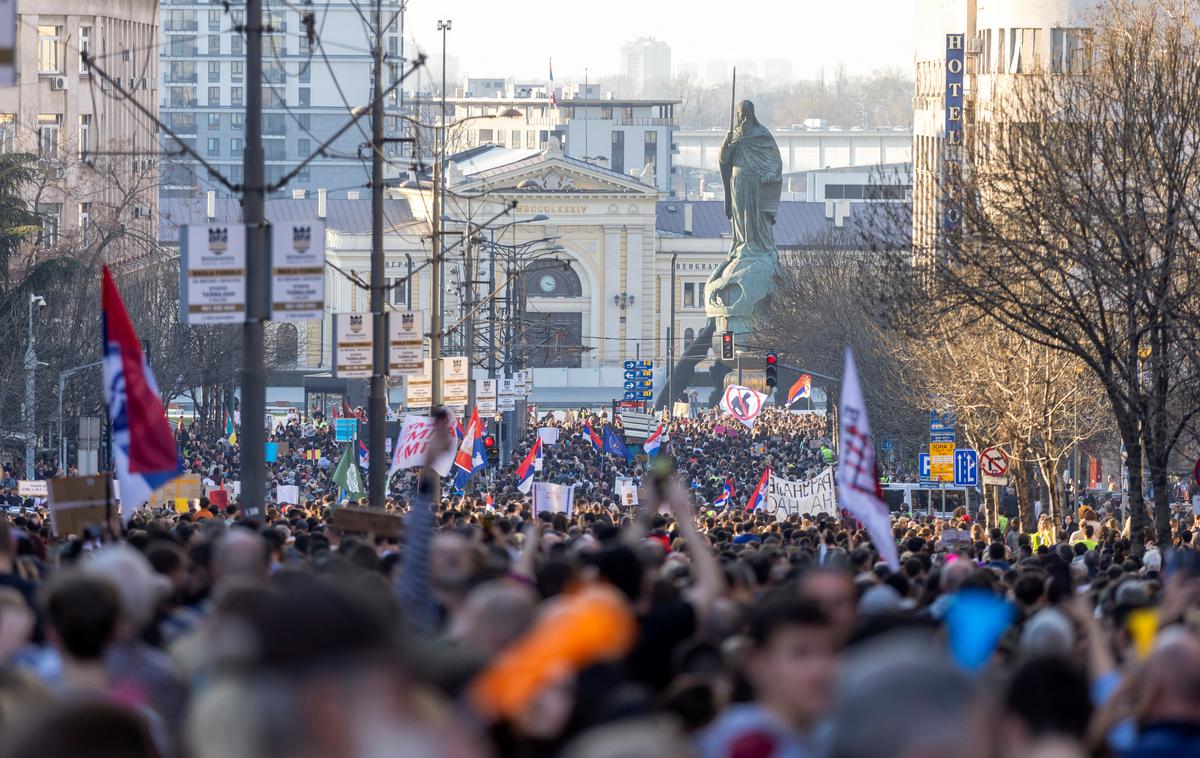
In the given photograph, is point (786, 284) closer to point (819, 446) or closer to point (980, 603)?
point (819, 446)

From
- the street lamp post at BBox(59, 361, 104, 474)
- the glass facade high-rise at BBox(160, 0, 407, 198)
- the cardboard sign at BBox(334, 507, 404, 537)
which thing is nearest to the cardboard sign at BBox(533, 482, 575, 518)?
the cardboard sign at BBox(334, 507, 404, 537)

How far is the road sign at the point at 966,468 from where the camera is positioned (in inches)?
1506

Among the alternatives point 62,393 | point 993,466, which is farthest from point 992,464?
point 62,393

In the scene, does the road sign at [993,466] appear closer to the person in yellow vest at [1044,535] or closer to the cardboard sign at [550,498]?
the person in yellow vest at [1044,535]

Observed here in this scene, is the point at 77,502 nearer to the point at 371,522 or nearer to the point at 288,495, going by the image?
the point at 371,522

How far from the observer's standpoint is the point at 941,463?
41.9 meters

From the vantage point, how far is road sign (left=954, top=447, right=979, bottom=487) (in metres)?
38.2

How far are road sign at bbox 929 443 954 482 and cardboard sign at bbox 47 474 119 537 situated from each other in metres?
26.7

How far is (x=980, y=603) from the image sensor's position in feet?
26.3

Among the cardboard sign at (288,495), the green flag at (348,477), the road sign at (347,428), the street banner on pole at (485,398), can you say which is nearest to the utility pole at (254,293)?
the cardboard sign at (288,495)

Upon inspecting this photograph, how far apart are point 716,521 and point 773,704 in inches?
917

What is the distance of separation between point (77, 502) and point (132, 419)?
1286mm

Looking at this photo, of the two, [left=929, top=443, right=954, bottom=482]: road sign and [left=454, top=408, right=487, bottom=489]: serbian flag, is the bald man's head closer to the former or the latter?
[left=454, top=408, right=487, bottom=489]: serbian flag

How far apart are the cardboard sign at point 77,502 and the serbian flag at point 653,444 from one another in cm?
4107
